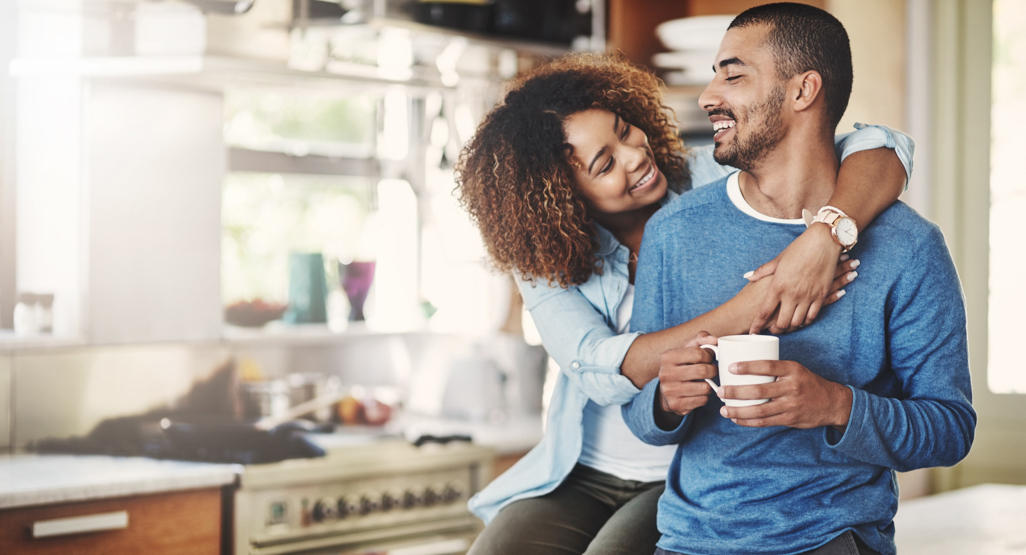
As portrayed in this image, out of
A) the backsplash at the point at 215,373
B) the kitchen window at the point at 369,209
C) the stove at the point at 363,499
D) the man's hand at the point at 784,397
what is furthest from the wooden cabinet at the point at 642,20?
the man's hand at the point at 784,397

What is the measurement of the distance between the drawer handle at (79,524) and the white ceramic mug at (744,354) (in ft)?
4.64

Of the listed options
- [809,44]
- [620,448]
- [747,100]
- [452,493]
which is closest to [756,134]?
[747,100]

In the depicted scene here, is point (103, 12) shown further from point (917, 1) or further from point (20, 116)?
point (917, 1)

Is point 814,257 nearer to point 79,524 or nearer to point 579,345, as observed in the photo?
point 579,345

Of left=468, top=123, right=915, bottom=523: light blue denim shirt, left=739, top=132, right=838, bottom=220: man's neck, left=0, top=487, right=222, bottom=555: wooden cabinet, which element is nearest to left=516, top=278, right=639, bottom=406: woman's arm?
left=468, top=123, right=915, bottom=523: light blue denim shirt

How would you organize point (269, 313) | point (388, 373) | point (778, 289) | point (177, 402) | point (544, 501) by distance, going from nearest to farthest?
point (778, 289)
point (544, 501)
point (177, 402)
point (269, 313)
point (388, 373)

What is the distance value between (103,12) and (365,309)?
1.24m

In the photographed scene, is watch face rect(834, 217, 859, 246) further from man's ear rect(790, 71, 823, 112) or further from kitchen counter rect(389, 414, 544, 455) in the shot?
kitchen counter rect(389, 414, 544, 455)

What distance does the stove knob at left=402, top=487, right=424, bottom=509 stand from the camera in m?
2.36

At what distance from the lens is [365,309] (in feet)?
10.1

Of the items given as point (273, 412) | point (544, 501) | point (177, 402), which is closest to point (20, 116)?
point (177, 402)

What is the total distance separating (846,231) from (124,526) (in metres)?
1.59

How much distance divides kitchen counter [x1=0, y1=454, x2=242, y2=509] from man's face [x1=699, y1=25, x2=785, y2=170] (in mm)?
1363

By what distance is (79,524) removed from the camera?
1880 mm
